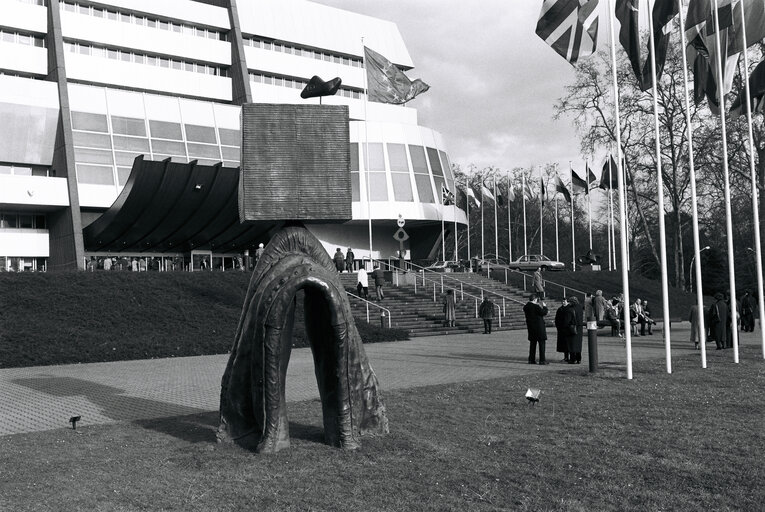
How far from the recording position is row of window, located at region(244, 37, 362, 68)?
48.9 meters

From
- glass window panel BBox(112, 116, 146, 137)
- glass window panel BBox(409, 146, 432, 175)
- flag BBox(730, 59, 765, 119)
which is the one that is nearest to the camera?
flag BBox(730, 59, 765, 119)

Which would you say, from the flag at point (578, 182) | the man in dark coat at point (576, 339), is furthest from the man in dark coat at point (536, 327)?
the flag at point (578, 182)

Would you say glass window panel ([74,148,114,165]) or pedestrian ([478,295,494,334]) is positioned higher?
glass window panel ([74,148,114,165])

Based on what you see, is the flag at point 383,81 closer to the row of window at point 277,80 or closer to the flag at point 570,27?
the row of window at point 277,80

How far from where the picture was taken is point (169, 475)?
22.2 feet

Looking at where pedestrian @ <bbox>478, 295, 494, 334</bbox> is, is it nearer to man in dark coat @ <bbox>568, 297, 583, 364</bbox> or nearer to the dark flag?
man in dark coat @ <bbox>568, 297, 583, 364</bbox>

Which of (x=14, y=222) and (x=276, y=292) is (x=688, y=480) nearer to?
(x=276, y=292)

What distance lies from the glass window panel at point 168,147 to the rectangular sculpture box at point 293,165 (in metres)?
34.1

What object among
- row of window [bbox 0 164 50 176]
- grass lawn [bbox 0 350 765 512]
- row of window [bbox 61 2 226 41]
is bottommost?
grass lawn [bbox 0 350 765 512]

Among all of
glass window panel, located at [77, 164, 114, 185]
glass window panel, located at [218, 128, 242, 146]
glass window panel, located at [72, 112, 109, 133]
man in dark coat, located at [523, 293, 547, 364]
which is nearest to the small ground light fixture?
man in dark coat, located at [523, 293, 547, 364]

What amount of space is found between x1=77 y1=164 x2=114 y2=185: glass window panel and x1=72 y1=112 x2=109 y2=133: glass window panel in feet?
7.08

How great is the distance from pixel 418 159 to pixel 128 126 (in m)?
18.1

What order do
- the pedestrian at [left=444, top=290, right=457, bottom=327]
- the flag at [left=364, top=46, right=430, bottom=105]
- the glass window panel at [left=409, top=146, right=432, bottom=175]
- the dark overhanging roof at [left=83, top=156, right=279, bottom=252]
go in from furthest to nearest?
the glass window panel at [left=409, top=146, right=432, bottom=175], the dark overhanging roof at [left=83, top=156, right=279, bottom=252], the flag at [left=364, top=46, right=430, bottom=105], the pedestrian at [left=444, top=290, right=457, bottom=327]

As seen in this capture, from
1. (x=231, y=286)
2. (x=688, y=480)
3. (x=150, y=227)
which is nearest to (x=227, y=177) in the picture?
(x=150, y=227)
